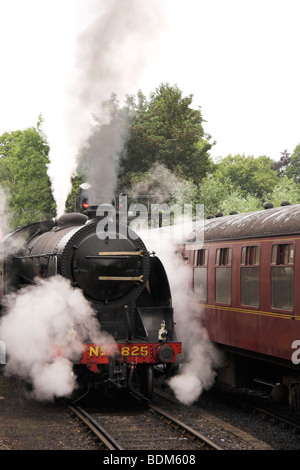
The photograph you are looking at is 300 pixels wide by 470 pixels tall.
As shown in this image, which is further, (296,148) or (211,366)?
(296,148)

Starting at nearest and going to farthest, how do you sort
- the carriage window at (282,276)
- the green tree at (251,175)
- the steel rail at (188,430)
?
the steel rail at (188,430), the carriage window at (282,276), the green tree at (251,175)

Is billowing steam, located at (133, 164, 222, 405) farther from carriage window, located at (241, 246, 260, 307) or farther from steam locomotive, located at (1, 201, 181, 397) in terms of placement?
carriage window, located at (241, 246, 260, 307)

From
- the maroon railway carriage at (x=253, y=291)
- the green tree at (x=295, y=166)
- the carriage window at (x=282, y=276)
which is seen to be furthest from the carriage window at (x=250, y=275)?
the green tree at (x=295, y=166)

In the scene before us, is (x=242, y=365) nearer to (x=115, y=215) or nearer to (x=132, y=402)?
(x=132, y=402)

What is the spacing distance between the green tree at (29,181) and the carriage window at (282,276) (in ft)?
60.4

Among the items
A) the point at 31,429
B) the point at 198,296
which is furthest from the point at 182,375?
the point at 31,429

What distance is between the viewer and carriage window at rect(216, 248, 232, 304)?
11180mm

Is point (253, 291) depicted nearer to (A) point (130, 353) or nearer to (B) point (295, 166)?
(A) point (130, 353)

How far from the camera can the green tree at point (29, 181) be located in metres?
34.0

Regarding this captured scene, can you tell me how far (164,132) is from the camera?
35.9 metres

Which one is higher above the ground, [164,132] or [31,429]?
[164,132]

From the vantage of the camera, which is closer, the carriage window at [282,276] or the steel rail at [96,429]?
the steel rail at [96,429]

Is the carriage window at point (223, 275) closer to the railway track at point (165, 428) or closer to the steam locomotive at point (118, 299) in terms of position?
the steam locomotive at point (118, 299)

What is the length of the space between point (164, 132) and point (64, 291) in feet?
86.4
